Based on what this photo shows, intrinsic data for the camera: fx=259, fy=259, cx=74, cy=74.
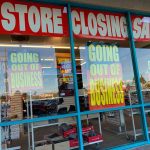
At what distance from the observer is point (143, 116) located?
17.9ft

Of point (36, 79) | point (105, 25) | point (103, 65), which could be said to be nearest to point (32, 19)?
point (36, 79)

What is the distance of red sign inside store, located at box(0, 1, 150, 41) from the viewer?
456 centimetres

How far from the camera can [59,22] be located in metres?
4.96

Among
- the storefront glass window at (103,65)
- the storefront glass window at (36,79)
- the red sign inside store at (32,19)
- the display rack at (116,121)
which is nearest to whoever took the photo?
the red sign inside store at (32,19)

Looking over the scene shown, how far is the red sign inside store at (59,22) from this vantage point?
456cm

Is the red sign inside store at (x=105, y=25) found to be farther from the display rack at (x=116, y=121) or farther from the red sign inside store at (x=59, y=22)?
the display rack at (x=116, y=121)

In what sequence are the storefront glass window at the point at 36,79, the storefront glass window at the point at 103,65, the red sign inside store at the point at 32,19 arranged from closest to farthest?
the red sign inside store at the point at 32,19 < the storefront glass window at the point at 36,79 < the storefront glass window at the point at 103,65

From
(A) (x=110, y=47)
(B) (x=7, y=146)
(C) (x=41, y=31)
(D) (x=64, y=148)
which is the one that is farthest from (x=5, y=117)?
(A) (x=110, y=47)

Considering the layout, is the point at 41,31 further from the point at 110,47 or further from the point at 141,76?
the point at 141,76

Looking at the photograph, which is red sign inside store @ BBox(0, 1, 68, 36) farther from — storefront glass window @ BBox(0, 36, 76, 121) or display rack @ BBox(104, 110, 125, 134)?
display rack @ BBox(104, 110, 125, 134)

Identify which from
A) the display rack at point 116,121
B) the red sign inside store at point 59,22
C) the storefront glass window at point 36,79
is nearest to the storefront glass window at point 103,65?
the red sign inside store at point 59,22

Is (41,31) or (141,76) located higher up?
(41,31)

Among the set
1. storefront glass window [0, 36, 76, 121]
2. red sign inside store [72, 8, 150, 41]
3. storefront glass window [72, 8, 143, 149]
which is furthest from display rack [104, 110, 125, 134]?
red sign inside store [72, 8, 150, 41]

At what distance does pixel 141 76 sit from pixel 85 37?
176 cm
